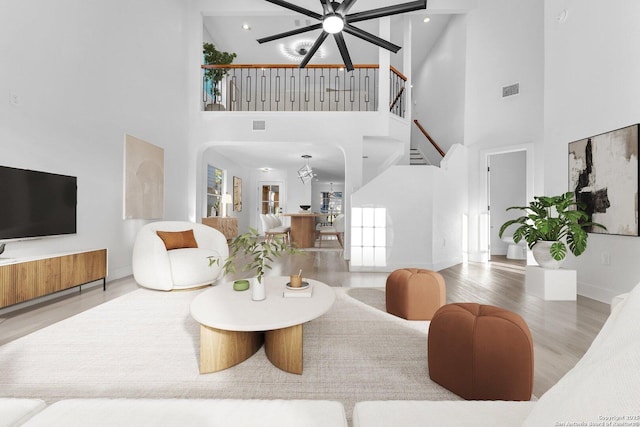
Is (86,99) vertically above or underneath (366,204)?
above

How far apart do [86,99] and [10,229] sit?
75.4 inches

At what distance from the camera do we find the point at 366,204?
5.06 meters

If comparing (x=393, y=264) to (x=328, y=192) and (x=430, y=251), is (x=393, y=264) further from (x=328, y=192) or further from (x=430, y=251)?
(x=328, y=192)

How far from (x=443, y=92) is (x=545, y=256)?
5.73 metres

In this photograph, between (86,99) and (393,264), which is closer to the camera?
(86,99)

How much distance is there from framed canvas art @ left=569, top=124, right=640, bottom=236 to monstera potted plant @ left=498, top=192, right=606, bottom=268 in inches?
5.0

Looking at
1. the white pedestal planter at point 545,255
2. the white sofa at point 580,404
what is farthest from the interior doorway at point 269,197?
the white sofa at point 580,404

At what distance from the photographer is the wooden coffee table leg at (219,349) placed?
181 centimetres

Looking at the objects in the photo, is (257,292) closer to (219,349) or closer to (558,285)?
(219,349)

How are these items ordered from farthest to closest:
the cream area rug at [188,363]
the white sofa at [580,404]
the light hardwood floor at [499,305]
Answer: the light hardwood floor at [499,305], the cream area rug at [188,363], the white sofa at [580,404]

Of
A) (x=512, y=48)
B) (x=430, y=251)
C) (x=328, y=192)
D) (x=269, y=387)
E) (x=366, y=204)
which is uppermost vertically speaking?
(x=512, y=48)

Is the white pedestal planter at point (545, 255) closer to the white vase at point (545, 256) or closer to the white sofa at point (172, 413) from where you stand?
the white vase at point (545, 256)

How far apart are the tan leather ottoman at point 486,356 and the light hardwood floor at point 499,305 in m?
0.31

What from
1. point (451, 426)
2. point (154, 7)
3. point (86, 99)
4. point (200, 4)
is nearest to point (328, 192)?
point (200, 4)
